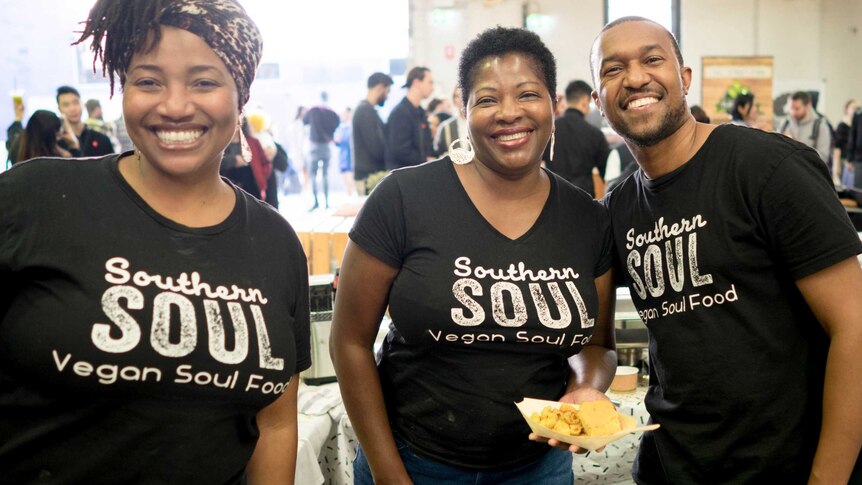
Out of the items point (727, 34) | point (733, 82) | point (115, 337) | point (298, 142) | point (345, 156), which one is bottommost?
point (345, 156)

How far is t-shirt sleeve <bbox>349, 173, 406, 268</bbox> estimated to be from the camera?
→ 1.68 m

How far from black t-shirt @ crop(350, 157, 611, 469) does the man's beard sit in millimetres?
238

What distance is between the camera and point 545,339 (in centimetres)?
164

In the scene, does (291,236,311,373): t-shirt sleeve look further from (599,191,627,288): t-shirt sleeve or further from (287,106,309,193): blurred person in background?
(287,106,309,193): blurred person in background

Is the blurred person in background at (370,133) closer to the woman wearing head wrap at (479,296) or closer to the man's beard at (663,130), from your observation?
the woman wearing head wrap at (479,296)

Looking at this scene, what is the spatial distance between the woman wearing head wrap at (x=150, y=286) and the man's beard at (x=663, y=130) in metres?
0.78

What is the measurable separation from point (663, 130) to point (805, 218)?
13.6 inches

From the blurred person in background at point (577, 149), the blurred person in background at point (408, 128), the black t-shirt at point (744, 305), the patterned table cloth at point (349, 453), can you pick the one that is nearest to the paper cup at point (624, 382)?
the patterned table cloth at point (349, 453)

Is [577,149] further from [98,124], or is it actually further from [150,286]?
[150,286]

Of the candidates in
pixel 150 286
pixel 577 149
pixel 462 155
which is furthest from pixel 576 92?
pixel 150 286

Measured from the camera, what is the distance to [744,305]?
4.99 ft

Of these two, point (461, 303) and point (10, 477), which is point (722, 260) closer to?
point (461, 303)

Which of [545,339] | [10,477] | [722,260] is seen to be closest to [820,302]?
[722,260]

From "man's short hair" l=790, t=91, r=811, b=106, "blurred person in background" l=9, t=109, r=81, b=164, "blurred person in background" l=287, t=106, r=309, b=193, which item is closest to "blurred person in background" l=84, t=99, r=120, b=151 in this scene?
"blurred person in background" l=9, t=109, r=81, b=164
